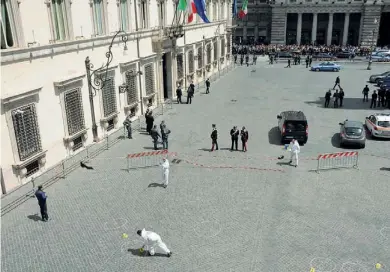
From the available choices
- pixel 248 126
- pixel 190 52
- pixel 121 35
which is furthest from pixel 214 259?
pixel 190 52

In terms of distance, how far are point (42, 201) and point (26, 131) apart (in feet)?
13.8

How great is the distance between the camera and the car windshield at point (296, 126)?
20.7 meters

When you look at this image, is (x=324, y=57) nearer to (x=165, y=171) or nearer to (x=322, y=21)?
(x=322, y=21)

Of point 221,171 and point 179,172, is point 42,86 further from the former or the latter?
point 221,171

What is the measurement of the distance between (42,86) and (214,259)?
1057 centimetres

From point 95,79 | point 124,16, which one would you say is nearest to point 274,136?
point 95,79

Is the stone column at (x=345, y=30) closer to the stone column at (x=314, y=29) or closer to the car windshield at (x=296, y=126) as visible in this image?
the stone column at (x=314, y=29)

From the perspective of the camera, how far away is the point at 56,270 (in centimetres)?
1085

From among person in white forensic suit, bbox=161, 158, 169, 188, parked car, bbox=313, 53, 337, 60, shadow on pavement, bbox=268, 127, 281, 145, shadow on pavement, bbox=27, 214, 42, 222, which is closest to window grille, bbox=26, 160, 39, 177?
shadow on pavement, bbox=27, 214, 42, 222

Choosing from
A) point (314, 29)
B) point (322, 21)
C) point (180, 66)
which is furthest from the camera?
point (322, 21)

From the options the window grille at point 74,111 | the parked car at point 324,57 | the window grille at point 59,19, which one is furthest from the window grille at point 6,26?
the parked car at point 324,57

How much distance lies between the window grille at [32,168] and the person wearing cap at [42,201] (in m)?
3.65

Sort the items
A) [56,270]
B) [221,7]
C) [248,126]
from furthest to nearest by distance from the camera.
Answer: [221,7] → [248,126] → [56,270]

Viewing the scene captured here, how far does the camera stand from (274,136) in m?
22.6
